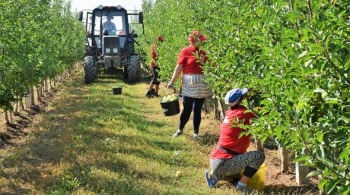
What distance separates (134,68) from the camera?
62.6ft

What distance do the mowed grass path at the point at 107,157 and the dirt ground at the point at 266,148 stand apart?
0.28 meters

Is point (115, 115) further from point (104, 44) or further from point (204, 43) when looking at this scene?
point (104, 44)

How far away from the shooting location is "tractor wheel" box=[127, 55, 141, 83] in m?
18.8

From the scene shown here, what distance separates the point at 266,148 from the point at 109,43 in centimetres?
A: 1159

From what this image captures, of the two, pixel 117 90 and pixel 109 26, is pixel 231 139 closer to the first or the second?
pixel 117 90

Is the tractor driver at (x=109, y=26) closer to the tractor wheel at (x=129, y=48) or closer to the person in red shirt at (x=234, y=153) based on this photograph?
the tractor wheel at (x=129, y=48)

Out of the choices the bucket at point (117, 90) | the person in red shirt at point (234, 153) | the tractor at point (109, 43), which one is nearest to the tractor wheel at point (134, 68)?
the tractor at point (109, 43)

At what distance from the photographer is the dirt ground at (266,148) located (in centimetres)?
595

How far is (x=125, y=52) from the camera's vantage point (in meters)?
19.3

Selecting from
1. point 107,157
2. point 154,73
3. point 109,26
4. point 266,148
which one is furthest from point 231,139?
Result: point 109,26

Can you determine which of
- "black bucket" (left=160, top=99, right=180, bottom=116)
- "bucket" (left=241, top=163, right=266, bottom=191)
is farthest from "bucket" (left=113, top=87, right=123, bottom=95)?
"bucket" (left=241, top=163, right=266, bottom=191)

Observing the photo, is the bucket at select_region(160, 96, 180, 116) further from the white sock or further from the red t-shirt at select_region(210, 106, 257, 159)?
the white sock

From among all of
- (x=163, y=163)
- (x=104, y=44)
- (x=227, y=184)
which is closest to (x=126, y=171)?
(x=163, y=163)

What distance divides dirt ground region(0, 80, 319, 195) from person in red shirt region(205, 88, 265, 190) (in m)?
0.40
